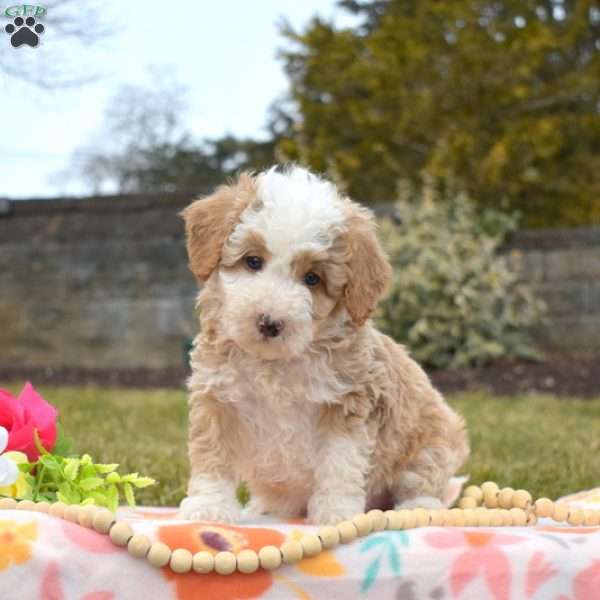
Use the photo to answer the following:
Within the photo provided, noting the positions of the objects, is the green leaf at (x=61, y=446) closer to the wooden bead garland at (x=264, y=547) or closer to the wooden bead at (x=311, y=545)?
the wooden bead garland at (x=264, y=547)

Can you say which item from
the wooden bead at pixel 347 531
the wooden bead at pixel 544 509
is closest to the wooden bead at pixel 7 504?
the wooden bead at pixel 347 531

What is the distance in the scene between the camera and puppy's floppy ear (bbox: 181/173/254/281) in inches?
116

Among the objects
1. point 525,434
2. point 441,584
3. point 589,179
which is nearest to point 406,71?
point 589,179

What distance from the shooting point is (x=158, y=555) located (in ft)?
7.91

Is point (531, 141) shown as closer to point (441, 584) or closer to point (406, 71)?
point (406, 71)

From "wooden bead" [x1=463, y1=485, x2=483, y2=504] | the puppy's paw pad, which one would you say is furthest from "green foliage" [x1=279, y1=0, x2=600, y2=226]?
the puppy's paw pad

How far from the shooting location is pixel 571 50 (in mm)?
15352

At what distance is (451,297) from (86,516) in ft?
25.3

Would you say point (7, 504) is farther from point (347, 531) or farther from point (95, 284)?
point (95, 284)

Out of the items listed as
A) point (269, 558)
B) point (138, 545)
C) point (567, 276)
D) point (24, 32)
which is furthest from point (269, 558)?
point (567, 276)

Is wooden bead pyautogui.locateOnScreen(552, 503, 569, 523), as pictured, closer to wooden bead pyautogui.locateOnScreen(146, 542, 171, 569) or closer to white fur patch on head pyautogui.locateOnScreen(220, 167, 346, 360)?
white fur patch on head pyautogui.locateOnScreen(220, 167, 346, 360)

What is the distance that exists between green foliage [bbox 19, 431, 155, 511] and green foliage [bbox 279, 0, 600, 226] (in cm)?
922

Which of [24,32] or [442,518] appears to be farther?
[24,32]

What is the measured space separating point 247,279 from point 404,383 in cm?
74
